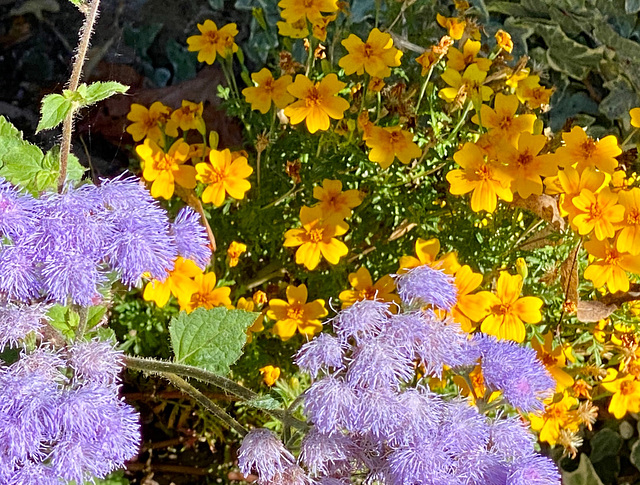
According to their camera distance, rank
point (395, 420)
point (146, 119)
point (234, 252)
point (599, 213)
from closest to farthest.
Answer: point (395, 420) < point (599, 213) < point (234, 252) < point (146, 119)

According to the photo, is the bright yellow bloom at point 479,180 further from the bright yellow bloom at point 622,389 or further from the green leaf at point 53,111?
the green leaf at point 53,111

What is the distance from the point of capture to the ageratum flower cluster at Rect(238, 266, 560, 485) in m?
0.91

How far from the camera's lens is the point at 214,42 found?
1.58 metres

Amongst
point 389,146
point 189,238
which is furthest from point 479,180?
point 189,238

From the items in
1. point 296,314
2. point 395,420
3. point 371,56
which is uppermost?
point 371,56

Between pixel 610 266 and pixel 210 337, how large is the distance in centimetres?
68

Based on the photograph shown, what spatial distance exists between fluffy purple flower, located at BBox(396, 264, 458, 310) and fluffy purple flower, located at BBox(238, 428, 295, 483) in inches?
10.1

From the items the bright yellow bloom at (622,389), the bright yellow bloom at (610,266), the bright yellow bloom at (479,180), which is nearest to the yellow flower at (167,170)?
the bright yellow bloom at (479,180)

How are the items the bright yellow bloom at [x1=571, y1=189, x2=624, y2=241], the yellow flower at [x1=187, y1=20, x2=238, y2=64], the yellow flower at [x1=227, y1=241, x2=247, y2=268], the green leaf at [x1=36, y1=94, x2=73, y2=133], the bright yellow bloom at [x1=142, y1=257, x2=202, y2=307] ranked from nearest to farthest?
the green leaf at [x1=36, y1=94, x2=73, y2=133] < the bright yellow bloom at [x1=571, y1=189, x2=624, y2=241] < the bright yellow bloom at [x1=142, y1=257, x2=202, y2=307] < the yellow flower at [x1=227, y1=241, x2=247, y2=268] < the yellow flower at [x1=187, y1=20, x2=238, y2=64]

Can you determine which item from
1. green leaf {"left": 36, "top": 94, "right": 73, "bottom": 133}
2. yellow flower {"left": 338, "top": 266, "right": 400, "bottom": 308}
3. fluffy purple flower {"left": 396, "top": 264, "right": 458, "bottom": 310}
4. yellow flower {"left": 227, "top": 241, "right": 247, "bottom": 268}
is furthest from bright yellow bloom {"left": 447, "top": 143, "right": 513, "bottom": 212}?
green leaf {"left": 36, "top": 94, "right": 73, "bottom": 133}

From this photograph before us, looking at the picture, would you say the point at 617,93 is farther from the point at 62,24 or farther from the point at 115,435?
the point at 115,435

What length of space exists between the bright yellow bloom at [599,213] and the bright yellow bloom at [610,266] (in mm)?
52

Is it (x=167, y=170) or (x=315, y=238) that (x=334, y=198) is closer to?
(x=315, y=238)

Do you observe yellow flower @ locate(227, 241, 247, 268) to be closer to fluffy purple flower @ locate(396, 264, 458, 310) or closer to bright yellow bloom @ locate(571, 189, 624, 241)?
fluffy purple flower @ locate(396, 264, 458, 310)
